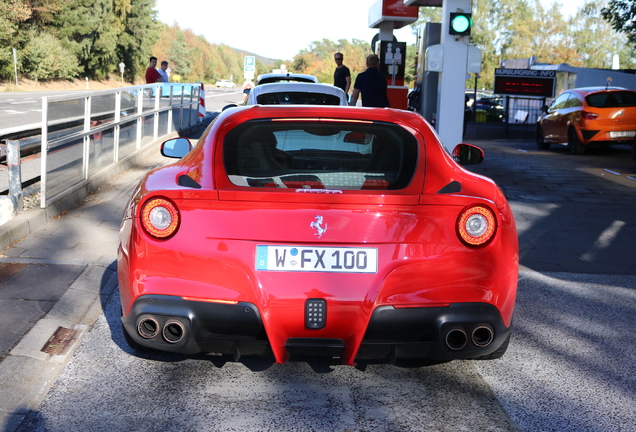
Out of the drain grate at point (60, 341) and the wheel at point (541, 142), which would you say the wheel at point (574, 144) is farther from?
the drain grate at point (60, 341)

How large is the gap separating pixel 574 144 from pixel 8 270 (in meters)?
15.2

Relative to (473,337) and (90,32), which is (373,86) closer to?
(473,337)

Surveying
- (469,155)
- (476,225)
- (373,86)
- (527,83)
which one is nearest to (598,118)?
(373,86)

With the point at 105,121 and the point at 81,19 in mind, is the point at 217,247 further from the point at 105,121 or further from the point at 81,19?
the point at 81,19

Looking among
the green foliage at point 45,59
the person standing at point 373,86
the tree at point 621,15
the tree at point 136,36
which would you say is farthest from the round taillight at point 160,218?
the tree at point 136,36

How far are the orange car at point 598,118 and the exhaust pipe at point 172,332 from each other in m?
15.6

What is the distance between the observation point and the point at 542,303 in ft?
18.0

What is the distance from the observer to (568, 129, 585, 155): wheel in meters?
17.9

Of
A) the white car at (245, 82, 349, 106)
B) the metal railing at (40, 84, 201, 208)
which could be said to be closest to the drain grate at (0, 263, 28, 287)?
the metal railing at (40, 84, 201, 208)

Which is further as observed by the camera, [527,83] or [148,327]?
[527,83]

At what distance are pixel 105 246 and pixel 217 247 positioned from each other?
3.63 m

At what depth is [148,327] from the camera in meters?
3.51

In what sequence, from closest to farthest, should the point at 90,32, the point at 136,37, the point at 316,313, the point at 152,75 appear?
the point at 316,313 → the point at 152,75 → the point at 90,32 → the point at 136,37

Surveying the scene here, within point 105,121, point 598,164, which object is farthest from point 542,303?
point 598,164
